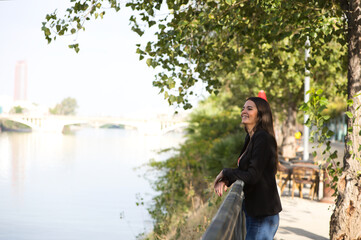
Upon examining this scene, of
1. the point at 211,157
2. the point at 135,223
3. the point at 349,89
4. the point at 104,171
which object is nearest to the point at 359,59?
the point at 349,89

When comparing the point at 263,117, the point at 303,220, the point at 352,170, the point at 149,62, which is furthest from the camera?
the point at 303,220

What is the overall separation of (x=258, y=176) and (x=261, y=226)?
16.2 inches

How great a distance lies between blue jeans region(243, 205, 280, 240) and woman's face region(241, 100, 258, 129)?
61cm

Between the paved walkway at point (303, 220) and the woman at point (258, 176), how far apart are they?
3.69 metres

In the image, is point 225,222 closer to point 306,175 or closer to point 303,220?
point 303,220

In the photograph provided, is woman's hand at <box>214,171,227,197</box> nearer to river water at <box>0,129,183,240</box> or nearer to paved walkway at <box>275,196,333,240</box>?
paved walkway at <box>275,196,333,240</box>

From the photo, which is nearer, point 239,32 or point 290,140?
point 239,32

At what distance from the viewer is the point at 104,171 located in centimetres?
4691

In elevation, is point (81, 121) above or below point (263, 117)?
below

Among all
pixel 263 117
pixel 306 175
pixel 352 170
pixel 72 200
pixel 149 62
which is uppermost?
pixel 149 62

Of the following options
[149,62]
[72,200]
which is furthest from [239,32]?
[72,200]

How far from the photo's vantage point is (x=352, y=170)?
630 cm

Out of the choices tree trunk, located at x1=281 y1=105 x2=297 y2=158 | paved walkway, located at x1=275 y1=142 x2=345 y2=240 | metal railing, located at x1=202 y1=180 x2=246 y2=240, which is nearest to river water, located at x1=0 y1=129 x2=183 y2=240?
paved walkway, located at x1=275 y1=142 x2=345 y2=240

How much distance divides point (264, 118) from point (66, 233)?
21080 mm
